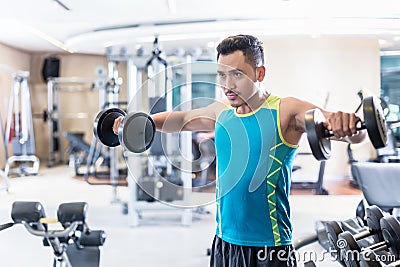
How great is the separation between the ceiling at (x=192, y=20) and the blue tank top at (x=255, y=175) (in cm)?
400

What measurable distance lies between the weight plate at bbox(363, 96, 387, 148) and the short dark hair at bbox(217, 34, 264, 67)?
0.39 meters

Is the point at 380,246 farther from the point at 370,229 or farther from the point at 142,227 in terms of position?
the point at 142,227

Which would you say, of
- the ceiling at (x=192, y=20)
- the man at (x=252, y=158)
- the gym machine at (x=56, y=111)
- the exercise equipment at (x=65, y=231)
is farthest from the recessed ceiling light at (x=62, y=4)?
the man at (x=252, y=158)

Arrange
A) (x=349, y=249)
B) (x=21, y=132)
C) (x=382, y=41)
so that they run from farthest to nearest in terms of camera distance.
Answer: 1. (x=21, y=132)
2. (x=382, y=41)
3. (x=349, y=249)

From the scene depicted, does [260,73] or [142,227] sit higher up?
[260,73]

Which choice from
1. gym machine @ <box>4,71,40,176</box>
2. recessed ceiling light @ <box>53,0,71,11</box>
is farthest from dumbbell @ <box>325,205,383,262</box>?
gym machine @ <box>4,71,40,176</box>

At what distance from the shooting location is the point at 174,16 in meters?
5.96

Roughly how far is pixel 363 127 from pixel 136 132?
2.13 feet

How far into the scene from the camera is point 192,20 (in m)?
6.19

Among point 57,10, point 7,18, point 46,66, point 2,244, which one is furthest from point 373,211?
point 46,66

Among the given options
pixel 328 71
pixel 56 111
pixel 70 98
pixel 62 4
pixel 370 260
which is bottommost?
pixel 370 260

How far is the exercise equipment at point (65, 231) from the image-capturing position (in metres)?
1.99

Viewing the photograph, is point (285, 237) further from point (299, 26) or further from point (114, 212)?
point (299, 26)

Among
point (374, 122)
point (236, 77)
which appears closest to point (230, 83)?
point (236, 77)
